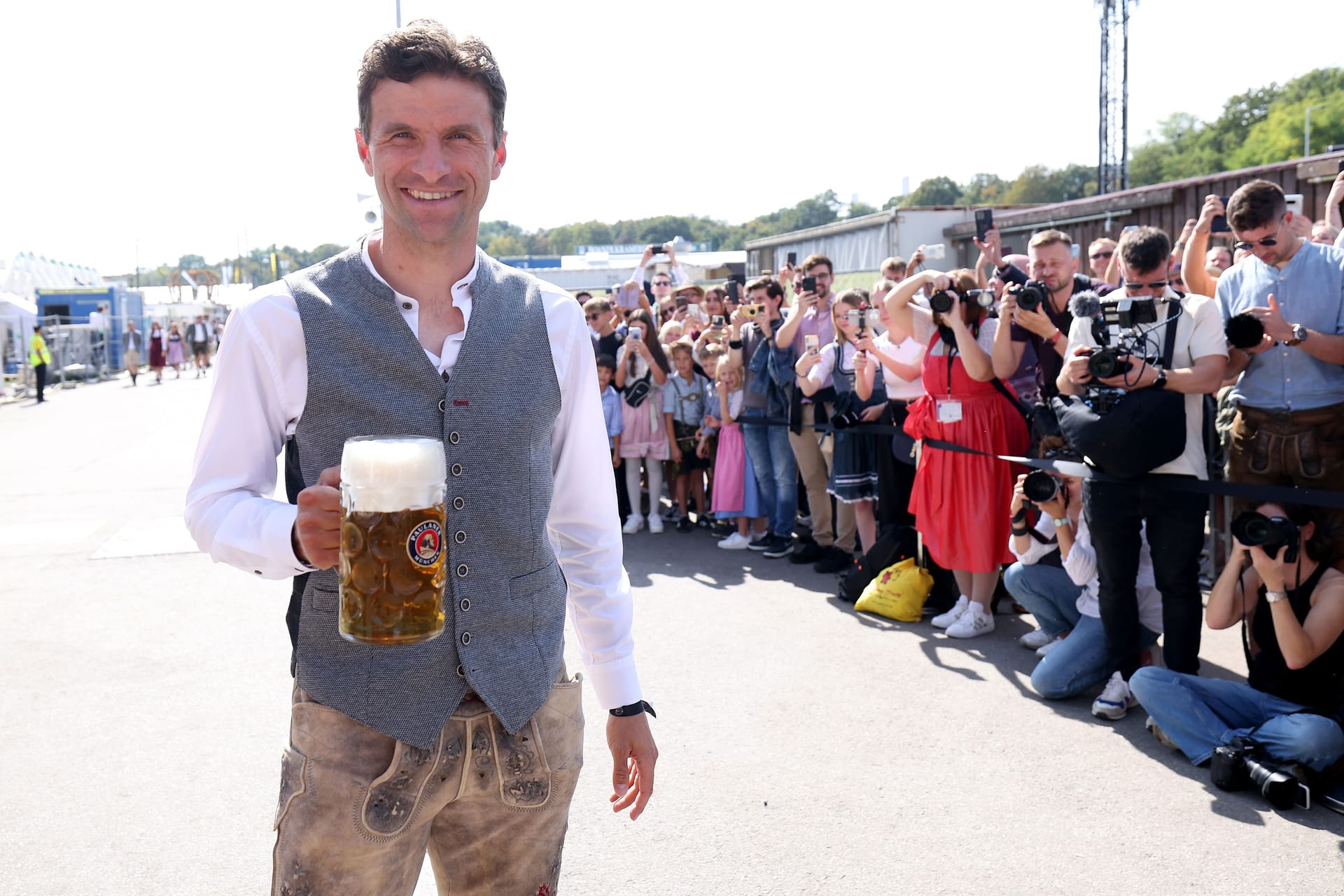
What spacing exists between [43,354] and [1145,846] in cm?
2790

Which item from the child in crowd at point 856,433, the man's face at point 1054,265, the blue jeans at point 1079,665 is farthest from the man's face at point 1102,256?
the blue jeans at point 1079,665

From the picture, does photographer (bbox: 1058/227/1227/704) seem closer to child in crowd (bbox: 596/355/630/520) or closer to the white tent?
child in crowd (bbox: 596/355/630/520)

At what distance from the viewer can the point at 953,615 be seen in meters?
6.67

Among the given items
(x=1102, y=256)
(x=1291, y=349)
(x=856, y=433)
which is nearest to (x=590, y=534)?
(x=1291, y=349)

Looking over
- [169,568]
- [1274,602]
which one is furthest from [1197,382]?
[169,568]

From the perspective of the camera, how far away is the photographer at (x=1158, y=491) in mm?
5031

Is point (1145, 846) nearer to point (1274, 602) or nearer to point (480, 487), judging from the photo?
point (1274, 602)

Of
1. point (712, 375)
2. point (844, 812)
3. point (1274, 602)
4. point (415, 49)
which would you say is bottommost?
point (844, 812)

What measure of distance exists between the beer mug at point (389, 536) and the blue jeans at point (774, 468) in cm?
730

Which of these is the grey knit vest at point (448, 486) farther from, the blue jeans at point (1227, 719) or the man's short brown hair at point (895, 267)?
the man's short brown hair at point (895, 267)

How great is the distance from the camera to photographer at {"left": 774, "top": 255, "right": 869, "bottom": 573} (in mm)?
8406

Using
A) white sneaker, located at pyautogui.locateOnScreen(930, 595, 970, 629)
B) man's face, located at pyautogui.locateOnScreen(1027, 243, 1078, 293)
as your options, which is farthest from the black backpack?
man's face, located at pyautogui.locateOnScreen(1027, 243, 1078, 293)

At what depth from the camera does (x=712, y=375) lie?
991 cm

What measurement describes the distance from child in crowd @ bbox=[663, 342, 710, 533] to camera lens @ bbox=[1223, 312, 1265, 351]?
17.6ft
